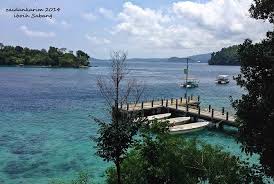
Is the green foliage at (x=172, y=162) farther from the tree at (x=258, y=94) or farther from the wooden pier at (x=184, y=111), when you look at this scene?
the wooden pier at (x=184, y=111)

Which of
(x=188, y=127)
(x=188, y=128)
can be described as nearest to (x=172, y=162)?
(x=188, y=128)

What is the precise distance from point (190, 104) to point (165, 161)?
52867 millimetres

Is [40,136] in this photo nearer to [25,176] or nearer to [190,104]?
[25,176]

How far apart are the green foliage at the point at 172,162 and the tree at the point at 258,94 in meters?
2.11

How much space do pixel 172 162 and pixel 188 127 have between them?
1348 inches

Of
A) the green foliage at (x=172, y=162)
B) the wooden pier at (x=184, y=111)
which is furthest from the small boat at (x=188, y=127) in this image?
the green foliage at (x=172, y=162)

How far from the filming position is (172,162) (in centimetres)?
1816

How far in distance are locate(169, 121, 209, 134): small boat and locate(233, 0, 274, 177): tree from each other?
34.1m

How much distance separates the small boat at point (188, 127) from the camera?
50406 millimetres

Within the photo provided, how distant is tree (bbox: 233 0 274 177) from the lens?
1444 cm

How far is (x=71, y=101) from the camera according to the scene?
8919 cm

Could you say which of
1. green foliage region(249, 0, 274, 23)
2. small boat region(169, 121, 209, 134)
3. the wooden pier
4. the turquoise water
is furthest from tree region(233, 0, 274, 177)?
the wooden pier

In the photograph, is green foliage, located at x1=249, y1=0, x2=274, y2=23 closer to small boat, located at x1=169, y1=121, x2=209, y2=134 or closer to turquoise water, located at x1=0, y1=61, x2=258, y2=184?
turquoise water, located at x1=0, y1=61, x2=258, y2=184

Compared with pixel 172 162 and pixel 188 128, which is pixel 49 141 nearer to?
pixel 188 128
